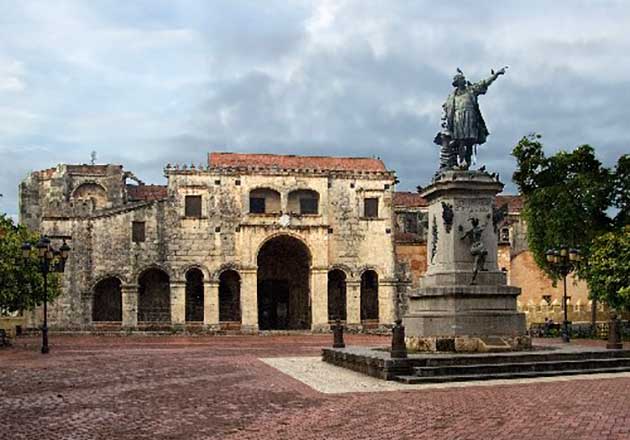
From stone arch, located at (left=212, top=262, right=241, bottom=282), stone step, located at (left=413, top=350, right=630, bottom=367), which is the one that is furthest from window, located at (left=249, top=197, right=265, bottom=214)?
stone step, located at (left=413, top=350, right=630, bottom=367)

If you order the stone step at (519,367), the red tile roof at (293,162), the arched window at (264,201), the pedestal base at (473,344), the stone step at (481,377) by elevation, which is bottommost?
the stone step at (481,377)

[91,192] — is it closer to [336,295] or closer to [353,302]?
[336,295]

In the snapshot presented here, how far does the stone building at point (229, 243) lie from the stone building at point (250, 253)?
0.06 meters

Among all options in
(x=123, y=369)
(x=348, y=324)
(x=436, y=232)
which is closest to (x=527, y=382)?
(x=436, y=232)

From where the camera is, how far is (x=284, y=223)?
4722 cm

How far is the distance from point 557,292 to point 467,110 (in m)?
31.3

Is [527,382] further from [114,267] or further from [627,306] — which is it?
[114,267]

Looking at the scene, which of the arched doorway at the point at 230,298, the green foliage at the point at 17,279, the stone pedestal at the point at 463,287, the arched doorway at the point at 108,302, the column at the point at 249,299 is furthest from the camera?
the arched doorway at the point at 230,298

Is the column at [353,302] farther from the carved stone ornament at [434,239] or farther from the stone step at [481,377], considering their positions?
the stone step at [481,377]

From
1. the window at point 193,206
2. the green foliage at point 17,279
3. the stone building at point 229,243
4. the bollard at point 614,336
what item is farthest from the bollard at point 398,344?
the window at point 193,206

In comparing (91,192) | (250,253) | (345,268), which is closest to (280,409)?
(250,253)

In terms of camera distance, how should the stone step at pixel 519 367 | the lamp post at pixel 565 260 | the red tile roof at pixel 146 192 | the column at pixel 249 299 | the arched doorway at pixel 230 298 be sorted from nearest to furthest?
the stone step at pixel 519 367 < the lamp post at pixel 565 260 < the column at pixel 249 299 < the arched doorway at pixel 230 298 < the red tile roof at pixel 146 192

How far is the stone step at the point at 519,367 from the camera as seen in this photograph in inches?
614

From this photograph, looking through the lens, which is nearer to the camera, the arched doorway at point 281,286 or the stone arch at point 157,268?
the stone arch at point 157,268
